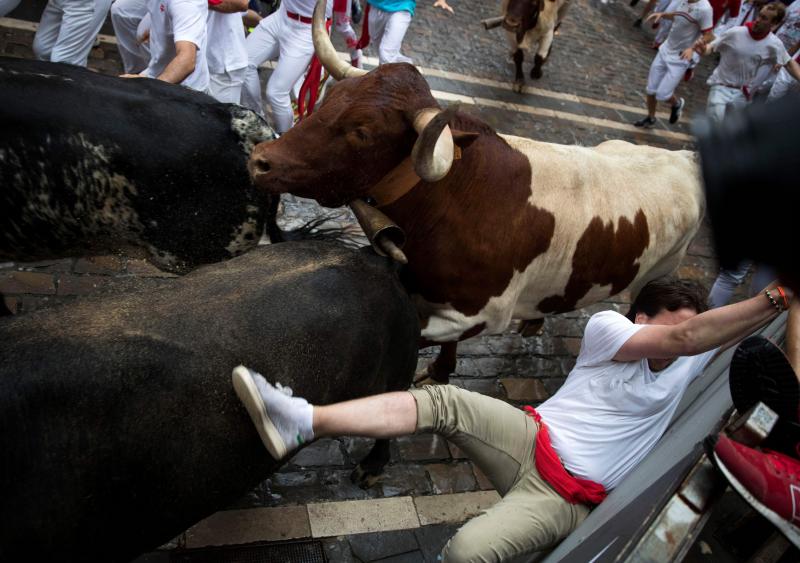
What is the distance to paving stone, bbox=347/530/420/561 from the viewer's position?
3.83m

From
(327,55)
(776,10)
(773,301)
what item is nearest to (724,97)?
(776,10)

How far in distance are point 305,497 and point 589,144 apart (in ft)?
24.7

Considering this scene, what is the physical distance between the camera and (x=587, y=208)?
4500mm

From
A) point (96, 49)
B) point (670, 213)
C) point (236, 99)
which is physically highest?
point (670, 213)

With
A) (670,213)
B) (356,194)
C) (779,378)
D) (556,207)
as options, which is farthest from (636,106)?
(779,378)

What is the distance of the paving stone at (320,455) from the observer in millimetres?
4266

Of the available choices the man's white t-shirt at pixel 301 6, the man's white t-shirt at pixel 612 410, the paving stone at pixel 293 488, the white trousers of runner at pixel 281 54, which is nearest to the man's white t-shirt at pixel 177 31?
the white trousers of runner at pixel 281 54

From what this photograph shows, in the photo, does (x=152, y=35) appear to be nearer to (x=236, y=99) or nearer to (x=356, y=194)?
(x=236, y=99)

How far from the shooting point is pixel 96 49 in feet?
25.7

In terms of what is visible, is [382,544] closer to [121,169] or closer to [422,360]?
[422,360]

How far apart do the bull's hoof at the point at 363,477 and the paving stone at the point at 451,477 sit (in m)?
0.47

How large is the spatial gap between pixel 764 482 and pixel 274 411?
1.71 m

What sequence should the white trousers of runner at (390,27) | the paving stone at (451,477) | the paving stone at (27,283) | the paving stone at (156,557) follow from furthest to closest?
the white trousers of runner at (390,27)
the paving stone at (27,283)
the paving stone at (451,477)
the paving stone at (156,557)

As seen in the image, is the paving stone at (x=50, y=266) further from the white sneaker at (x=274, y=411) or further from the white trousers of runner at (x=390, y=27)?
the white trousers of runner at (x=390, y=27)
